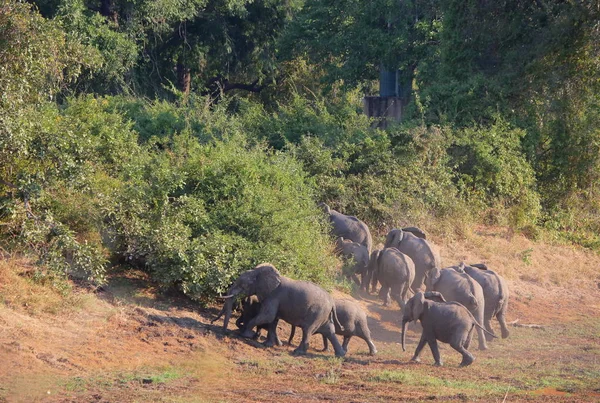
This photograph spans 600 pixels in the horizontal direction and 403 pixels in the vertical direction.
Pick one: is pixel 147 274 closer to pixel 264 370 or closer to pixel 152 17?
pixel 264 370

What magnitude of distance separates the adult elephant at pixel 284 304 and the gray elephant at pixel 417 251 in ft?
15.5

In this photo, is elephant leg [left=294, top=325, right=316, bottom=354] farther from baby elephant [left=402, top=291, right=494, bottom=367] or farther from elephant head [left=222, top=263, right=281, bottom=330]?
baby elephant [left=402, top=291, right=494, bottom=367]

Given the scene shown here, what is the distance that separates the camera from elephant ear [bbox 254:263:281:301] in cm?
1302

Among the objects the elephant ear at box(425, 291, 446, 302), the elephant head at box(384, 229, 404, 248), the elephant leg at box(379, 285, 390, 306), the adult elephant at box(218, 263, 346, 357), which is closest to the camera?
the adult elephant at box(218, 263, 346, 357)

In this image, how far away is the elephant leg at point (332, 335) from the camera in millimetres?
13000

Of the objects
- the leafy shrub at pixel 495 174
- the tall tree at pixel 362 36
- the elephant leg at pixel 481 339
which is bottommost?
the elephant leg at pixel 481 339

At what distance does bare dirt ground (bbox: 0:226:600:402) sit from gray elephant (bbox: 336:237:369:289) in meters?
1.47

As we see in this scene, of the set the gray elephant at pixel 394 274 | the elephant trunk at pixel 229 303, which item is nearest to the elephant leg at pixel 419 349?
the elephant trunk at pixel 229 303

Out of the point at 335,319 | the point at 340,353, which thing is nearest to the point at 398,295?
the point at 335,319

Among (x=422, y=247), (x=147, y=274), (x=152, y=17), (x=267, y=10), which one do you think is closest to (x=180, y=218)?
(x=147, y=274)

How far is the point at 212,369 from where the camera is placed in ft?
37.8

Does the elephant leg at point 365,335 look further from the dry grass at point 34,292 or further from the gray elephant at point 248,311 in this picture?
the dry grass at point 34,292

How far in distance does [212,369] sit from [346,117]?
14.6 meters

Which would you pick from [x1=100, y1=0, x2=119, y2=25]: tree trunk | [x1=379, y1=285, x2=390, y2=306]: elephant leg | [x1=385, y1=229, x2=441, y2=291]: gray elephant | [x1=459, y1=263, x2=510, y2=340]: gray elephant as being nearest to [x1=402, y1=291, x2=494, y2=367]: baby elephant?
[x1=459, y1=263, x2=510, y2=340]: gray elephant
